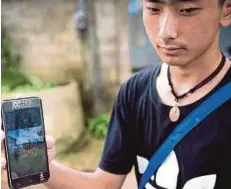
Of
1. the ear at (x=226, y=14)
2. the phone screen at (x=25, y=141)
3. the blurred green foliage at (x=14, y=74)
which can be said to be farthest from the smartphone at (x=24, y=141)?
the blurred green foliage at (x=14, y=74)

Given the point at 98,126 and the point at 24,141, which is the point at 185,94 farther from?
the point at 98,126

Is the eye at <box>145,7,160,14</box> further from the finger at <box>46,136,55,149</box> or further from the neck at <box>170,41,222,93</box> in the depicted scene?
the finger at <box>46,136,55,149</box>

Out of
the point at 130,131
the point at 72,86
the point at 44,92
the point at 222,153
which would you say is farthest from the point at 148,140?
the point at 72,86

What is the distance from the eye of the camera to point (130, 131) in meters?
0.94

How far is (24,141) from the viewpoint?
64 cm

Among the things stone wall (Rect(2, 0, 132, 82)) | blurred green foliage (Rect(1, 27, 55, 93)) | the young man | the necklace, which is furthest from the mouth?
stone wall (Rect(2, 0, 132, 82))

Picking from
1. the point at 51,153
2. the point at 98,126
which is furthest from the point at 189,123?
the point at 98,126

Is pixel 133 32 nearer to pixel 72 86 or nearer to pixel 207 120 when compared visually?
pixel 72 86

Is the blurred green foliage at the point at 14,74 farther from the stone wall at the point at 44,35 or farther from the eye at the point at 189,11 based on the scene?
the eye at the point at 189,11

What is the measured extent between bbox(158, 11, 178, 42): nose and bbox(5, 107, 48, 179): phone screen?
268 millimetres

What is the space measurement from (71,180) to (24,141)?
28 cm

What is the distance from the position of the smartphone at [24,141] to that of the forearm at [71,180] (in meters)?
0.17

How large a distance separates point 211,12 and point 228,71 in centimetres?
13

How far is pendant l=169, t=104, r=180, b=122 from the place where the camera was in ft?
2.75
